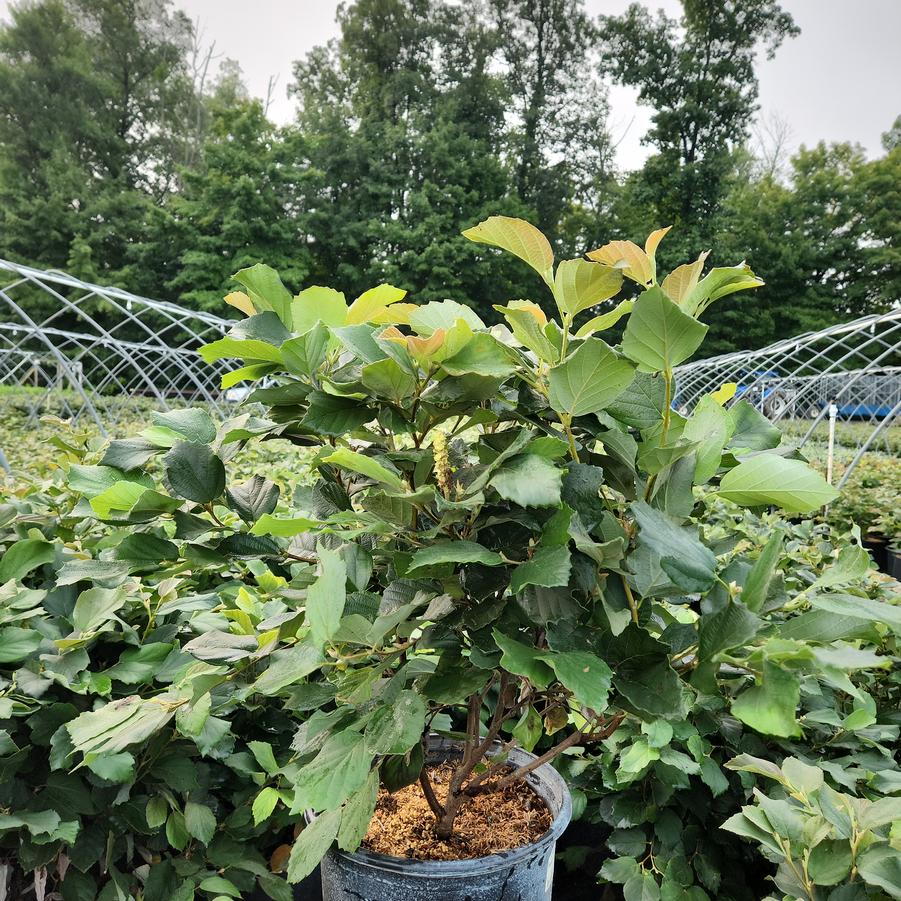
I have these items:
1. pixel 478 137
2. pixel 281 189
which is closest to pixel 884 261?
pixel 478 137

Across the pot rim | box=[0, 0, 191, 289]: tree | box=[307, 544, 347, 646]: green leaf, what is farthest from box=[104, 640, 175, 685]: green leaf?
box=[0, 0, 191, 289]: tree

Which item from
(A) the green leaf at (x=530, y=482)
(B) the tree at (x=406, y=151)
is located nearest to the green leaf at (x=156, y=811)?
(A) the green leaf at (x=530, y=482)

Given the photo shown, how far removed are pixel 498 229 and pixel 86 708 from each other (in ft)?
3.55

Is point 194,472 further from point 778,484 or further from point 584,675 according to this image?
point 778,484

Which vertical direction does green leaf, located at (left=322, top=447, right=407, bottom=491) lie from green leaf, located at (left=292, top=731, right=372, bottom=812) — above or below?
above

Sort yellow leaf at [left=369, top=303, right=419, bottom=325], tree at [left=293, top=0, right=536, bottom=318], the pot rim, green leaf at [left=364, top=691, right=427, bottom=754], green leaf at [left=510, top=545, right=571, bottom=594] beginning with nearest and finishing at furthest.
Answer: green leaf at [left=510, top=545, right=571, bottom=594], green leaf at [left=364, top=691, right=427, bottom=754], yellow leaf at [left=369, top=303, right=419, bottom=325], the pot rim, tree at [left=293, top=0, right=536, bottom=318]

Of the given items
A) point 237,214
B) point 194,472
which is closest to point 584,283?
point 194,472

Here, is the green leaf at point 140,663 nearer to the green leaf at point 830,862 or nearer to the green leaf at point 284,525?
the green leaf at point 284,525

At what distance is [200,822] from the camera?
125cm

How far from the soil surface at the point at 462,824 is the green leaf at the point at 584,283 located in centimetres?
81

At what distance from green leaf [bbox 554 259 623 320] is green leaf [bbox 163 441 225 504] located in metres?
0.44

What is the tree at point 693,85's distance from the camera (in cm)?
2670

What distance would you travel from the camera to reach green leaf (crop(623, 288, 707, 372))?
2.10ft

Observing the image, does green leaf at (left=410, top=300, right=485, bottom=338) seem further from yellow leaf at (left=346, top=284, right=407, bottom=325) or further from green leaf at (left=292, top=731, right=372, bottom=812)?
green leaf at (left=292, top=731, right=372, bottom=812)
